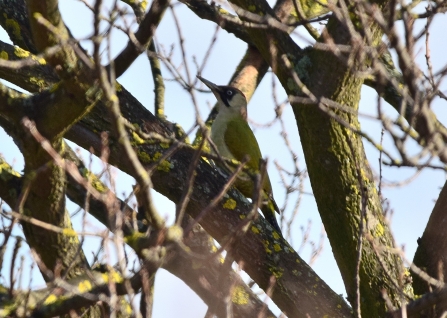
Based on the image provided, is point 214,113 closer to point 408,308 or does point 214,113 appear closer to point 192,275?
point 192,275

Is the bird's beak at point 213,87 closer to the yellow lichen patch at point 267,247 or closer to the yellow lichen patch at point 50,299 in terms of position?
the yellow lichen patch at point 267,247

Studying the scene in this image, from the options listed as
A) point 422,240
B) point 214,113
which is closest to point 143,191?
point 422,240

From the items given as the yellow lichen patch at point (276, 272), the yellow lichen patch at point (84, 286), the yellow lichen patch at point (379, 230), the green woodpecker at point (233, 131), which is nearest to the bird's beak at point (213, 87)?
the green woodpecker at point (233, 131)

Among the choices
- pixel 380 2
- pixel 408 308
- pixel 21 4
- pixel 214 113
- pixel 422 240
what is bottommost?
pixel 408 308

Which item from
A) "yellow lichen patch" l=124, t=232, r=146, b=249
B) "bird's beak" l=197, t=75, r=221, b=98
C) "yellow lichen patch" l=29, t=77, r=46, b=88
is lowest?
"yellow lichen patch" l=124, t=232, r=146, b=249

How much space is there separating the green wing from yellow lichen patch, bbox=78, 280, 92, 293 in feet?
16.8

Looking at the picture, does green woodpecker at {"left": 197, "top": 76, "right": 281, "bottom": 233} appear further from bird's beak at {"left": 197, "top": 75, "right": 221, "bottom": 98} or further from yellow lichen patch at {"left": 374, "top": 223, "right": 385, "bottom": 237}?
yellow lichen patch at {"left": 374, "top": 223, "right": 385, "bottom": 237}

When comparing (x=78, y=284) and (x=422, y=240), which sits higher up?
(x=422, y=240)

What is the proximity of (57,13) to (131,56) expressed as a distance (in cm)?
45

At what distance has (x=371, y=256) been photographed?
5.01 meters

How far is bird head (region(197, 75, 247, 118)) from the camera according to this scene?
29.4 ft

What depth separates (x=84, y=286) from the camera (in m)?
3.66

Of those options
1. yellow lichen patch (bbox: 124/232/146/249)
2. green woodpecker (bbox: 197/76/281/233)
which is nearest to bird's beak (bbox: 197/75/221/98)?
green woodpecker (bbox: 197/76/281/233)

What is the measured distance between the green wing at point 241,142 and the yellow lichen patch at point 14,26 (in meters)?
3.41
